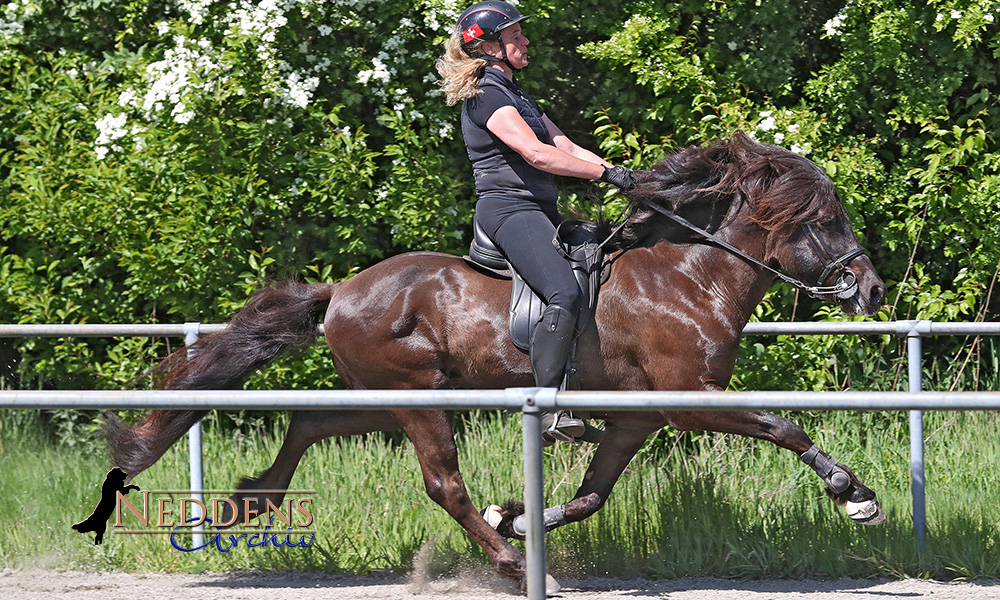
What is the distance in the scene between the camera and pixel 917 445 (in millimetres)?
5270

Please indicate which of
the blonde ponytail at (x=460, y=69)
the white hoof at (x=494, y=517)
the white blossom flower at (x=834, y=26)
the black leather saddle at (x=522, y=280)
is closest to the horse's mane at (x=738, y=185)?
the black leather saddle at (x=522, y=280)

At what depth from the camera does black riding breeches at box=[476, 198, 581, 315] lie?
4.81 meters

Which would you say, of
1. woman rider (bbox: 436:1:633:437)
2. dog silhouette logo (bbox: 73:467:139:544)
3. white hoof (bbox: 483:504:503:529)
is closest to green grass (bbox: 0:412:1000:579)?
dog silhouette logo (bbox: 73:467:139:544)

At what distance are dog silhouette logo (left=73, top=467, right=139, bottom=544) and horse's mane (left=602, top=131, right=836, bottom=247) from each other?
2707 millimetres

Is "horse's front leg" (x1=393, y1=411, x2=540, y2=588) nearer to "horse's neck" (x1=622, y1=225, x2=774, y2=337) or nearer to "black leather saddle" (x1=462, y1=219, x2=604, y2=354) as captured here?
"black leather saddle" (x1=462, y1=219, x2=604, y2=354)

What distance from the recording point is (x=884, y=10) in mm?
7410

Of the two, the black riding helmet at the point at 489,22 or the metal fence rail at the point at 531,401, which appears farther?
the black riding helmet at the point at 489,22

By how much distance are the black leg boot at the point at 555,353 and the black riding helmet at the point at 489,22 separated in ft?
4.17

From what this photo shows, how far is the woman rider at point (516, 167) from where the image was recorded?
4.82 metres

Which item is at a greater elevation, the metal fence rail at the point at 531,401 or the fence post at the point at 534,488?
the metal fence rail at the point at 531,401

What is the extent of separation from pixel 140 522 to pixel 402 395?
123 inches

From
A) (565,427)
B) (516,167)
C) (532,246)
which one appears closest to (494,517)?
(565,427)

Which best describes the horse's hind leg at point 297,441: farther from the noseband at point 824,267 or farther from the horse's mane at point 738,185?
the noseband at point 824,267

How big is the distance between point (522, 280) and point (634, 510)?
1.43m
